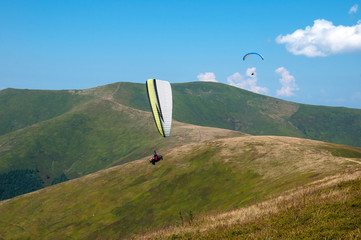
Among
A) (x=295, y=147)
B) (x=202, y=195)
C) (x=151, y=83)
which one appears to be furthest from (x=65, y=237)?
(x=295, y=147)

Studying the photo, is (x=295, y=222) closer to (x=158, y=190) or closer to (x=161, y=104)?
(x=161, y=104)

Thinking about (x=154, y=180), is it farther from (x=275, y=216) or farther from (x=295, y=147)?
(x=275, y=216)

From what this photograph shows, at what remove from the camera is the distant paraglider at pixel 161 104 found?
4038 cm

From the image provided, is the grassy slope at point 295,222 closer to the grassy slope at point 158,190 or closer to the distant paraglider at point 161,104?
the distant paraglider at point 161,104

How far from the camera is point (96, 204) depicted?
109125 millimetres

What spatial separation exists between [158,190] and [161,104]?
70353 mm

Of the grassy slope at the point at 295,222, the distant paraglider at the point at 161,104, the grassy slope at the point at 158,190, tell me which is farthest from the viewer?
the grassy slope at the point at 158,190

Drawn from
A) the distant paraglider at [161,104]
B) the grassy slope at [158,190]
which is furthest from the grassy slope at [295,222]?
the grassy slope at [158,190]

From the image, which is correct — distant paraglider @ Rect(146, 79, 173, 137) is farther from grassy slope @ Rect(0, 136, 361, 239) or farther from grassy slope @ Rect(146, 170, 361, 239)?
grassy slope @ Rect(0, 136, 361, 239)

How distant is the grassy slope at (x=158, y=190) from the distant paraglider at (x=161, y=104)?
40.2m

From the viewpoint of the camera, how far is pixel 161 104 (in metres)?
40.8

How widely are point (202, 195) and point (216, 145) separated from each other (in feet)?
126

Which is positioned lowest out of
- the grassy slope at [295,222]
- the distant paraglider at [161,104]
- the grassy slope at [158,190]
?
the grassy slope at [158,190]

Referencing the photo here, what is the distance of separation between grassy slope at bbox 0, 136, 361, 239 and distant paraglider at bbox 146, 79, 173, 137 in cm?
4021
